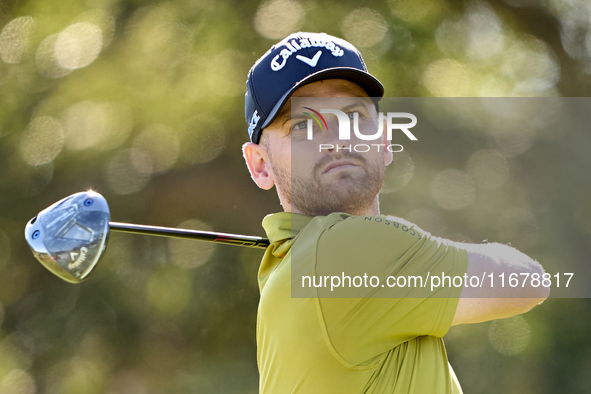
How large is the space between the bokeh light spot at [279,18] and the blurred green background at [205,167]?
15 millimetres

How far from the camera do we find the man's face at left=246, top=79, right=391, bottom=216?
5.07 feet

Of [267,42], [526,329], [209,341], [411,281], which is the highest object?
[267,42]

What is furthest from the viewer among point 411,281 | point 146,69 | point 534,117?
point 146,69

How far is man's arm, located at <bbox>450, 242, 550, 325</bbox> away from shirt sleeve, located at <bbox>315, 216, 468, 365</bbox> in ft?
0.07

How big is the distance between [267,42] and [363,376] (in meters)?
4.96

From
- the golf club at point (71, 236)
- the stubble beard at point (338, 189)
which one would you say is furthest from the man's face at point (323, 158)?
the golf club at point (71, 236)

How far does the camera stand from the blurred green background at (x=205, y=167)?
525 centimetres

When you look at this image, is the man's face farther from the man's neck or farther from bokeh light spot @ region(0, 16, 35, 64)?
bokeh light spot @ region(0, 16, 35, 64)

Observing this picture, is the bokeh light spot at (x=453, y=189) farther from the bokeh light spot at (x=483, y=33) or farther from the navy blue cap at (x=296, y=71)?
the navy blue cap at (x=296, y=71)

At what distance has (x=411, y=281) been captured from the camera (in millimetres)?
1244

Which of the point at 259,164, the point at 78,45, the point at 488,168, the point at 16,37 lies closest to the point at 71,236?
the point at 259,164

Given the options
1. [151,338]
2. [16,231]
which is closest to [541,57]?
[151,338]

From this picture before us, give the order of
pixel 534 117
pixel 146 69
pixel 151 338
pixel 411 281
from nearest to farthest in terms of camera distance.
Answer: pixel 411 281
pixel 534 117
pixel 151 338
pixel 146 69

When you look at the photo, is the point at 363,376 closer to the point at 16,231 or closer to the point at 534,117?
the point at 534,117
